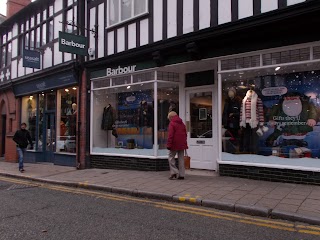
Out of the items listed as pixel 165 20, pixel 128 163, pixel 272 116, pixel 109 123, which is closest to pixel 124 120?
pixel 109 123

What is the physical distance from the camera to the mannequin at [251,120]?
865 centimetres

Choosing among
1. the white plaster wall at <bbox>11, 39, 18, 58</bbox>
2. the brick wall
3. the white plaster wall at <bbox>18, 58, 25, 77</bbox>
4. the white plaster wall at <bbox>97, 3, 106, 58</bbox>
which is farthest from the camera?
the brick wall

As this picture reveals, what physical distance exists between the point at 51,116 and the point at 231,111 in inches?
348

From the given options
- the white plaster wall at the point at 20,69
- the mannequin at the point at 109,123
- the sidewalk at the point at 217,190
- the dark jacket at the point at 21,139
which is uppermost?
the white plaster wall at the point at 20,69

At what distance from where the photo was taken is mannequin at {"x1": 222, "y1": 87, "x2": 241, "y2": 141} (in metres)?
9.08

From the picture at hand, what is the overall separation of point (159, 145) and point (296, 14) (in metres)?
5.45

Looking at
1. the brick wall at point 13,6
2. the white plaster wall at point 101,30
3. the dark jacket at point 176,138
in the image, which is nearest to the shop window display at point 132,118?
the white plaster wall at point 101,30

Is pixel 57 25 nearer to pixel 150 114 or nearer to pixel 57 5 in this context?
pixel 57 5

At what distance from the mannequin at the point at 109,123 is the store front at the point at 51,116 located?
4.92 feet

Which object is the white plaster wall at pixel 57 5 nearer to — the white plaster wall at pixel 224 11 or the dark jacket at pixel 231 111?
the white plaster wall at pixel 224 11

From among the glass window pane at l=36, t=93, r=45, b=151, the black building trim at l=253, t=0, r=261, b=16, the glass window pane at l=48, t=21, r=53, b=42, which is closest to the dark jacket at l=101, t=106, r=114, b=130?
the glass window pane at l=36, t=93, r=45, b=151

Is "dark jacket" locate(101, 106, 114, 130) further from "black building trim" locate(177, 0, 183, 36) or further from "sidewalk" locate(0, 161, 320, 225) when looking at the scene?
"black building trim" locate(177, 0, 183, 36)

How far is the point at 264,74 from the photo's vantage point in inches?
337

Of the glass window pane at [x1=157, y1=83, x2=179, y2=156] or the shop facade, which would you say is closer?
the shop facade
